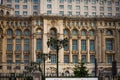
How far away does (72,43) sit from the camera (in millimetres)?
130875

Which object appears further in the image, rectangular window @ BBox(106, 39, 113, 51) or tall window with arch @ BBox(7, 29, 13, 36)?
rectangular window @ BBox(106, 39, 113, 51)

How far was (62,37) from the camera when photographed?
130 m

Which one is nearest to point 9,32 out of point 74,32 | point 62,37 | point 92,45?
point 62,37

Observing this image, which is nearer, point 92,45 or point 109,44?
point 92,45

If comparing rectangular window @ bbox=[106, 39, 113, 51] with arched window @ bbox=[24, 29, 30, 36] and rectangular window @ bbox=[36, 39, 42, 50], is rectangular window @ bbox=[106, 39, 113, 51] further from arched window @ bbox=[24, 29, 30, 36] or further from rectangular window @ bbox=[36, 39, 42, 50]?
arched window @ bbox=[24, 29, 30, 36]

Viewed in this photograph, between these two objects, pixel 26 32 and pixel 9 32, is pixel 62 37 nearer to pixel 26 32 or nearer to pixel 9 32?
pixel 26 32

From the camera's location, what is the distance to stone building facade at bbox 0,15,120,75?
422 ft

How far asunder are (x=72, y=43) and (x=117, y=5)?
28.6 metres

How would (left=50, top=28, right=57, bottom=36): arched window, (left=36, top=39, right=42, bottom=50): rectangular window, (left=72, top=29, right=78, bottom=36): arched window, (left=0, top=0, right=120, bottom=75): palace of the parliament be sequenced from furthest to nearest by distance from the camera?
1. (left=72, top=29, right=78, bottom=36): arched window
2. (left=50, top=28, right=57, bottom=36): arched window
3. (left=36, top=39, right=42, bottom=50): rectangular window
4. (left=0, top=0, right=120, bottom=75): palace of the parliament

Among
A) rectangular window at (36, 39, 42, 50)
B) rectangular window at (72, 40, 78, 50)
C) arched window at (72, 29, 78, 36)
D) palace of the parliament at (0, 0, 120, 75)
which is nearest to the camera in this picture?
palace of the parliament at (0, 0, 120, 75)

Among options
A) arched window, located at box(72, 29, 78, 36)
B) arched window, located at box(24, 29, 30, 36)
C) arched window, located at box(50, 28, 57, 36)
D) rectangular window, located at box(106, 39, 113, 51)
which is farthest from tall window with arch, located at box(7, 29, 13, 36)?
rectangular window, located at box(106, 39, 113, 51)

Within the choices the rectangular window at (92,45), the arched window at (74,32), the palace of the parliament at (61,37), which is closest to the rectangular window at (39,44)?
the palace of the parliament at (61,37)

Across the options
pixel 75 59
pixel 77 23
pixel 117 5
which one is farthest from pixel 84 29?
pixel 117 5

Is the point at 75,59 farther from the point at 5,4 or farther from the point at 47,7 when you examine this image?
the point at 5,4
